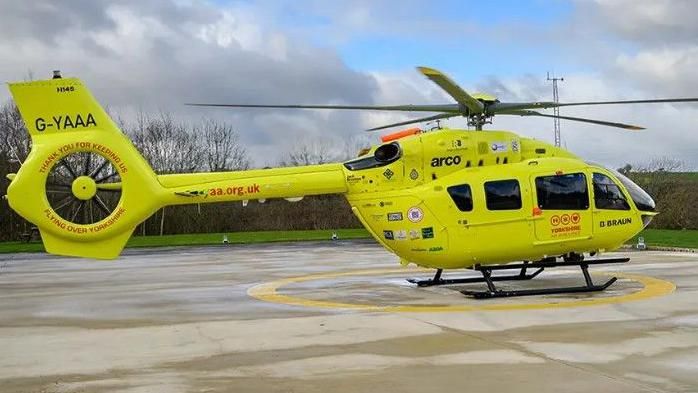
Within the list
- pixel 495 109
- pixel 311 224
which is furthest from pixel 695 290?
pixel 311 224

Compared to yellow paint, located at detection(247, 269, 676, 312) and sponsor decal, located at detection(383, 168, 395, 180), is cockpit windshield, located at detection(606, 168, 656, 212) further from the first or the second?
sponsor decal, located at detection(383, 168, 395, 180)

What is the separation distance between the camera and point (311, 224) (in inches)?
2100

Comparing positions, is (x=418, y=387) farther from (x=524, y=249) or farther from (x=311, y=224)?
(x=311, y=224)

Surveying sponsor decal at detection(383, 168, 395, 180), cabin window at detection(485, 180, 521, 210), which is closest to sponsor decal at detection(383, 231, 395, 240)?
sponsor decal at detection(383, 168, 395, 180)

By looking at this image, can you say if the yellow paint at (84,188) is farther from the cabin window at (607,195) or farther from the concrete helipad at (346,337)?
the cabin window at (607,195)

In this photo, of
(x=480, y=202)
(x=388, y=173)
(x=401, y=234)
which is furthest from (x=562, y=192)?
(x=388, y=173)

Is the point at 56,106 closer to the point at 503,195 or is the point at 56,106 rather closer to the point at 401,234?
the point at 401,234

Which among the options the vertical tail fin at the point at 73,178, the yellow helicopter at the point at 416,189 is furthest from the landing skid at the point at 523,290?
the vertical tail fin at the point at 73,178

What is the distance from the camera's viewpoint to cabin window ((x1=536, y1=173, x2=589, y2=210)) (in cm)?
1309

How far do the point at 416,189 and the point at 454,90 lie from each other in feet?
7.37

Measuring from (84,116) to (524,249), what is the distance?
28.0ft

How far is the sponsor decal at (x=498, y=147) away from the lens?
13.3 m

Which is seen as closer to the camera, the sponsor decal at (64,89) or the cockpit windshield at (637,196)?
the sponsor decal at (64,89)

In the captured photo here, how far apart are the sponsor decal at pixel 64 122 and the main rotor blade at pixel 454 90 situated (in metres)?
6.22
